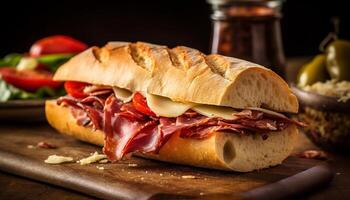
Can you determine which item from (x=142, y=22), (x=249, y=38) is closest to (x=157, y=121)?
(x=249, y=38)

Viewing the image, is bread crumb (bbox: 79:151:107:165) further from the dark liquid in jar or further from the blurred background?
the blurred background

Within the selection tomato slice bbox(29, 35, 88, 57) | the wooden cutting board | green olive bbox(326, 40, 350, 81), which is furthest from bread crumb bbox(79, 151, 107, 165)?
tomato slice bbox(29, 35, 88, 57)

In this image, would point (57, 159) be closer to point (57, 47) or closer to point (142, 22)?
point (57, 47)

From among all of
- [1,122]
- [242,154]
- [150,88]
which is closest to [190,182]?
[242,154]

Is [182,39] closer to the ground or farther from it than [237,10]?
closer to the ground

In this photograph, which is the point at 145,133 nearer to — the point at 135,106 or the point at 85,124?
the point at 135,106

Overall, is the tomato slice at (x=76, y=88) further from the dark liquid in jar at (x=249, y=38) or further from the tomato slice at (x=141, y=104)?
the dark liquid in jar at (x=249, y=38)
